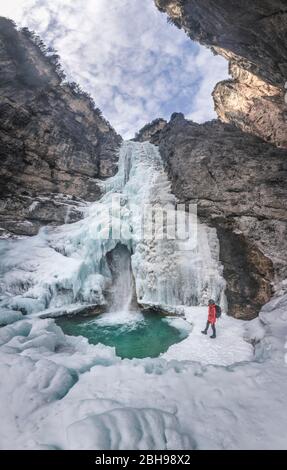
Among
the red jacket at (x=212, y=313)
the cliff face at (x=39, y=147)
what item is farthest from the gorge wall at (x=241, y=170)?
the cliff face at (x=39, y=147)

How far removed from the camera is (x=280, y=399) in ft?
16.0

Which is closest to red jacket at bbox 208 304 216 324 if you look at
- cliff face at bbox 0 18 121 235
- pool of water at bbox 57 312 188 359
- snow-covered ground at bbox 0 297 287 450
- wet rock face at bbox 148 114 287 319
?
pool of water at bbox 57 312 188 359

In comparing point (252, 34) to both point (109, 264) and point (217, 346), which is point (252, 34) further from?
point (217, 346)

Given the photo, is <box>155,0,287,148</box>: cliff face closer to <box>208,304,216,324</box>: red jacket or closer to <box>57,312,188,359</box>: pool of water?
<box>208,304,216,324</box>: red jacket

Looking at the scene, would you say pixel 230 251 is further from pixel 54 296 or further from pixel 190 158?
pixel 54 296

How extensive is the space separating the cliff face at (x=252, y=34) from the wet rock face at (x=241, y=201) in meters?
4.00

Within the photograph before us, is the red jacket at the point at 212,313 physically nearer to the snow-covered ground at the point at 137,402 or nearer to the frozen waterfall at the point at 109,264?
the snow-covered ground at the point at 137,402

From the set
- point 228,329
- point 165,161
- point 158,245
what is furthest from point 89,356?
point 165,161

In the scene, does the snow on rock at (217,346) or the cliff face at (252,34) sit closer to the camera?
the snow on rock at (217,346)

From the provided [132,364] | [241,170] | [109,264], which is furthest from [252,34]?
[132,364]

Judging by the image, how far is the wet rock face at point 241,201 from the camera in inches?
505

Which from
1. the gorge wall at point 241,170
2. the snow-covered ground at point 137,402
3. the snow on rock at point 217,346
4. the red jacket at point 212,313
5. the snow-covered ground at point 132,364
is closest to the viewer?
the snow-covered ground at point 137,402
